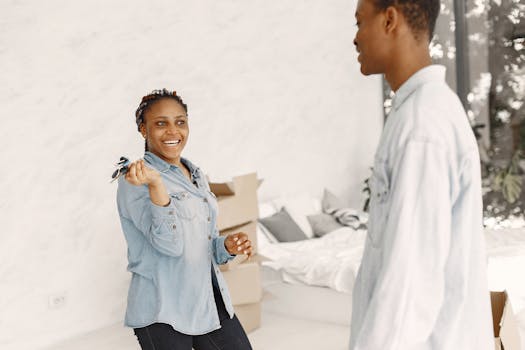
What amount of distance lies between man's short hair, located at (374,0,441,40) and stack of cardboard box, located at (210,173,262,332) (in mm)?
2199

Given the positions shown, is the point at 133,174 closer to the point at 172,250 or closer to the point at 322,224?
the point at 172,250

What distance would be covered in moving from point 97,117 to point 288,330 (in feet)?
5.79

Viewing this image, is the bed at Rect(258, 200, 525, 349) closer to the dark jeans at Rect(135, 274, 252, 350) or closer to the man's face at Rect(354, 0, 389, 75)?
the dark jeans at Rect(135, 274, 252, 350)

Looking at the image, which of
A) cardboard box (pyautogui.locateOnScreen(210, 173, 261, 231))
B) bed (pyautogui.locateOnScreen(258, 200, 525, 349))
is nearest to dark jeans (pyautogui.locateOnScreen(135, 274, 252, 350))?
cardboard box (pyautogui.locateOnScreen(210, 173, 261, 231))

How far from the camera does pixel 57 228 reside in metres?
3.62

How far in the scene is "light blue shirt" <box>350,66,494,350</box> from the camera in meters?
0.94

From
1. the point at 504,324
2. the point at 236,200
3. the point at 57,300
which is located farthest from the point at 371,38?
the point at 57,300

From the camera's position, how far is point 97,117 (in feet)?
12.4

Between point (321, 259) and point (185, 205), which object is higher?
point (185, 205)

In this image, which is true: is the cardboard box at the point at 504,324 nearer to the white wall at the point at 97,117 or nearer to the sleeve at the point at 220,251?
the sleeve at the point at 220,251

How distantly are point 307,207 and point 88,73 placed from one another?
6.94 feet

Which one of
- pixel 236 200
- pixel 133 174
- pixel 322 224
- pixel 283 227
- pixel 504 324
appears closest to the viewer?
pixel 133 174

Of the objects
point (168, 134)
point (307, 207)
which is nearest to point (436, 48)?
point (307, 207)

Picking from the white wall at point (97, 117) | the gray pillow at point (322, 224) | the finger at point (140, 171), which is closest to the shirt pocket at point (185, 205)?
the finger at point (140, 171)
